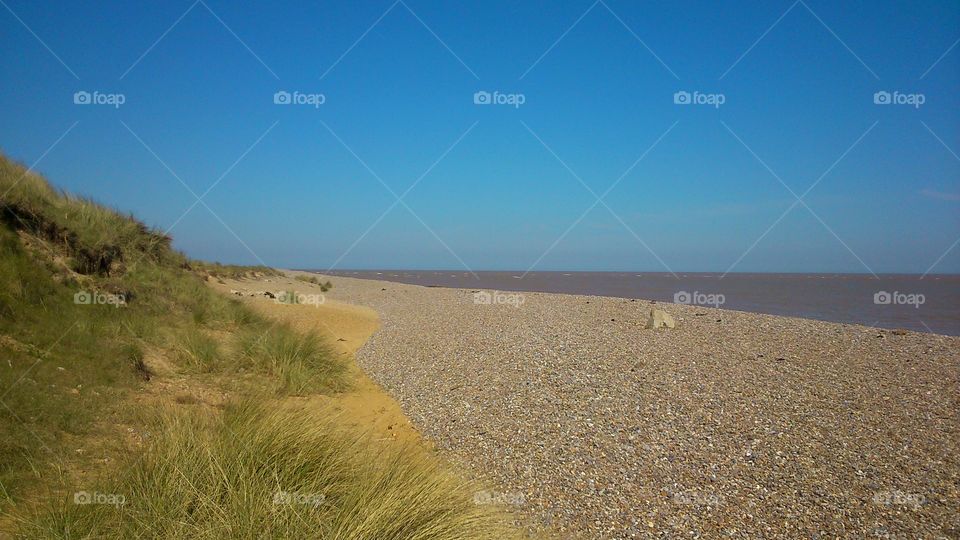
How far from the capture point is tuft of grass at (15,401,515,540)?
2.79 m

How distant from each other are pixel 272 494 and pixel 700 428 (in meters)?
4.82

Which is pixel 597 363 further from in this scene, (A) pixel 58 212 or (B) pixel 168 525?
(A) pixel 58 212

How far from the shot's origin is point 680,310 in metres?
19.1

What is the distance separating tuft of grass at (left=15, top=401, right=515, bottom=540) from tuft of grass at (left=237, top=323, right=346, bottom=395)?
3.57 m

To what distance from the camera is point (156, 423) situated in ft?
15.0

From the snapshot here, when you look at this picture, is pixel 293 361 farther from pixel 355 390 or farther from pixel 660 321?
pixel 660 321

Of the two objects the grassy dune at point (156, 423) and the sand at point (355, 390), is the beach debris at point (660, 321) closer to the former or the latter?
the sand at point (355, 390)

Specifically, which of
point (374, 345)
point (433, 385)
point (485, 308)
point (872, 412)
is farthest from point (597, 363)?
point (485, 308)

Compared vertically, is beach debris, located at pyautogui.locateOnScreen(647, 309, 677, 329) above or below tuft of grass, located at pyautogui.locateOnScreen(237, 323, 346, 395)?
above

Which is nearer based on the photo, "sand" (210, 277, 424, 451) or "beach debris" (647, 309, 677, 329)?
"sand" (210, 277, 424, 451)

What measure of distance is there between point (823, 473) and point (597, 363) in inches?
192

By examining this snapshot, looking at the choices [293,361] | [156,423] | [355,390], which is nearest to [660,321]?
[355,390]

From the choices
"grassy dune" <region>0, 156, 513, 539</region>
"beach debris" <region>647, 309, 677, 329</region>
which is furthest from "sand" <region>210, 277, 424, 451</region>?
"beach debris" <region>647, 309, 677, 329</region>

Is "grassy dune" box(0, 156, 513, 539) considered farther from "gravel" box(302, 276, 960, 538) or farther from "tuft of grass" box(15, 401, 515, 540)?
"gravel" box(302, 276, 960, 538)
